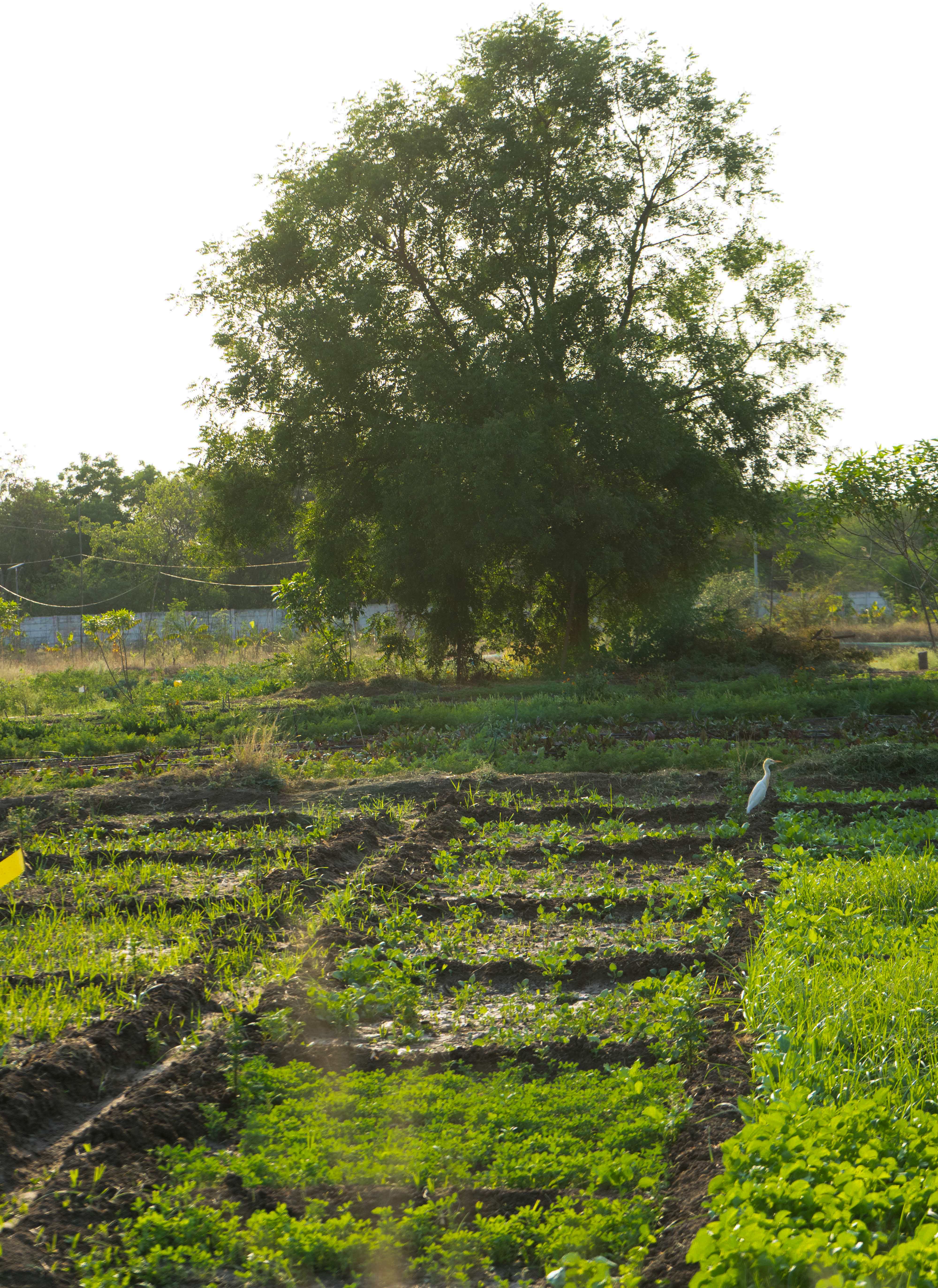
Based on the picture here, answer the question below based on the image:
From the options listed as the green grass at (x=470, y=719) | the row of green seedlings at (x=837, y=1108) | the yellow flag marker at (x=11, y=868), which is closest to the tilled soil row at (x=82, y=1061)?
the yellow flag marker at (x=11, y=868)

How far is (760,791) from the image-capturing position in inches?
307

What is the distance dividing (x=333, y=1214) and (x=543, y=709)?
417 inches

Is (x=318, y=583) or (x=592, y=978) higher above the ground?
(x=318, y=583)

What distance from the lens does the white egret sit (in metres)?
7.75

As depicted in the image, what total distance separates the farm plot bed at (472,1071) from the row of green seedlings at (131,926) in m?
0.02

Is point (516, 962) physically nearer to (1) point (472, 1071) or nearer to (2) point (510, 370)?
(1) point (472, 1071)

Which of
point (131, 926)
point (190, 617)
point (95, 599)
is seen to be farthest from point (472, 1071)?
point (95, 599)

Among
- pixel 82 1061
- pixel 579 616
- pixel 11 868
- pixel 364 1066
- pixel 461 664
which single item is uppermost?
pixel 579 616

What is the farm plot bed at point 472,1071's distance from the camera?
280 centimetres

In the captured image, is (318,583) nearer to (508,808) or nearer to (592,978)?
(508,808)

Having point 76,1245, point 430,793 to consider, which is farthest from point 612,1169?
point 430,793

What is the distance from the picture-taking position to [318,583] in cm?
2025

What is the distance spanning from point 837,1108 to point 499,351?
16690 millimetres

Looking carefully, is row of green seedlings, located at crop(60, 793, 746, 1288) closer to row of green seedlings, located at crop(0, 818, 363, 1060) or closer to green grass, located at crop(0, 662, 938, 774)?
row of green seedlings, located at crop(0, 818, 363, 1060)
